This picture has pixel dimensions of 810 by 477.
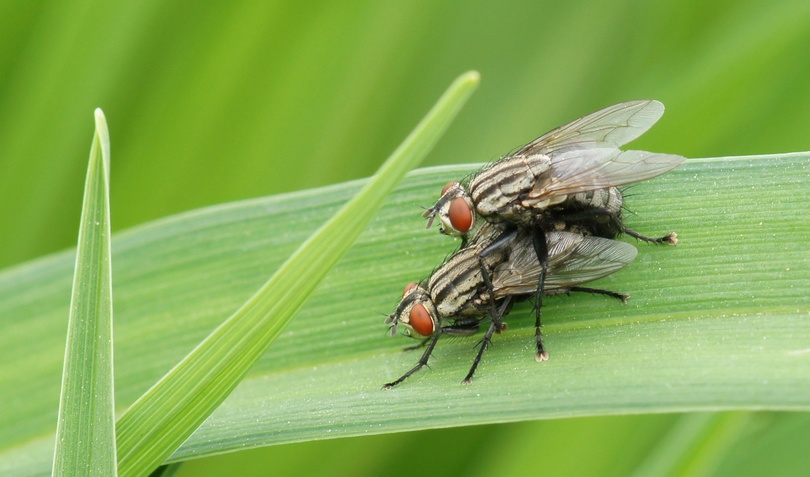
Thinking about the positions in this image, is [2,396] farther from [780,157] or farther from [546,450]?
[780,157]

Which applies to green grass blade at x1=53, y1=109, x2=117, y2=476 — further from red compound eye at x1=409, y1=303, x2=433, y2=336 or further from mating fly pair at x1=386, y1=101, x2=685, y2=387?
red compound eye at x1=409, y1=303, x2=433, y2=336

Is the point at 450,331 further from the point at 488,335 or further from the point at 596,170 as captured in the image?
the point at 596,170

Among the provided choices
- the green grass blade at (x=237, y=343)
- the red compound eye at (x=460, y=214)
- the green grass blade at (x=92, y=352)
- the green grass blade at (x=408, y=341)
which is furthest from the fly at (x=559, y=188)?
the green grass blade at (x=92, y=352)

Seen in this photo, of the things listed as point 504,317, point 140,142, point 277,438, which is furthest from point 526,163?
point 140,142

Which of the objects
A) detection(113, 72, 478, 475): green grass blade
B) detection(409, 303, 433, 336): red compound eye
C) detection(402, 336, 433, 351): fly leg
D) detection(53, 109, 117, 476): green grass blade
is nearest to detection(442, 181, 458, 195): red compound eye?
detection(409, 303, 433, 336): red compound eye

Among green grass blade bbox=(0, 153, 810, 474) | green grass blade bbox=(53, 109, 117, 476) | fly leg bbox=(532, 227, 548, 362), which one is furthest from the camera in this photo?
fly leg bbox=(532, 227, 548, 362)

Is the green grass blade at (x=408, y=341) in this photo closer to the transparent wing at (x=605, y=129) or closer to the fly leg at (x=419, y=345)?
the fly leg at (x=419, y=345)

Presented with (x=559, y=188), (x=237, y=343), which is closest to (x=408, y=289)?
(x=559, y=188)
